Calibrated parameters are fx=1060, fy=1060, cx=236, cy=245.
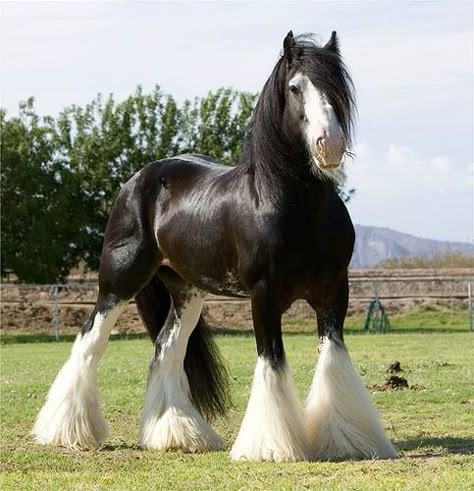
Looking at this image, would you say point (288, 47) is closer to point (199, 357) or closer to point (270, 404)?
point (270, 404)

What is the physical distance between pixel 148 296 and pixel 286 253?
2464 millimetres

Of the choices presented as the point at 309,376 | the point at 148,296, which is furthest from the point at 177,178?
the point at 309,376

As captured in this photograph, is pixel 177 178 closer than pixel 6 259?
Yes

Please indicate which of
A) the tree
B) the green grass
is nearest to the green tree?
the tree

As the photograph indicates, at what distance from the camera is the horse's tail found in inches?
363

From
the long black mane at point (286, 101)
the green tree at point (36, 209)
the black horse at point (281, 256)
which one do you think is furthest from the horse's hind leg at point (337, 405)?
the green tree at point (36, 209)

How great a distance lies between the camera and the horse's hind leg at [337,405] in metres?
7.52

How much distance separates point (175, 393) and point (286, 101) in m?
2.81

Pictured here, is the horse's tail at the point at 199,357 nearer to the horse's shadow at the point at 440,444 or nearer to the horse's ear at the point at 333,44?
the horse's shadow at the point at 440,444

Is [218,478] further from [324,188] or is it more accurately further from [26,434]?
[26,434]

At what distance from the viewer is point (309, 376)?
571 inches

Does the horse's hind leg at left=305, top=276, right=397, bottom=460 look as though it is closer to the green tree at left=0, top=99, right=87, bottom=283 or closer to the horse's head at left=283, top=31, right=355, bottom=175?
the horse's head at left=283, top=31, right=355, bottom=175

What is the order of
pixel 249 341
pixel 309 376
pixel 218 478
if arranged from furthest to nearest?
pixel 249 341 < pixel 309 376 < pixel 218 478

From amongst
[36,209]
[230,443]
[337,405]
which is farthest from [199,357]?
[36,209]
